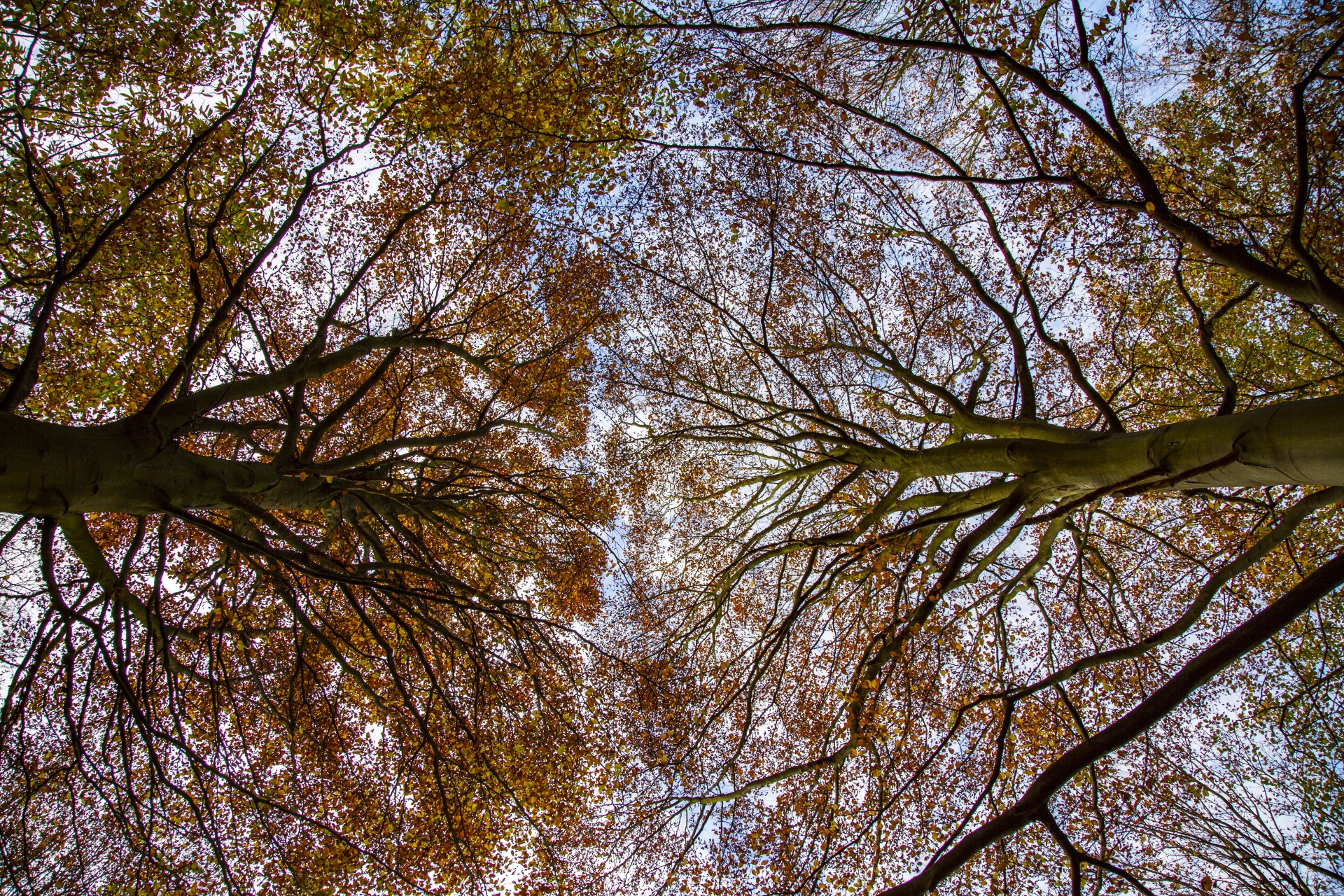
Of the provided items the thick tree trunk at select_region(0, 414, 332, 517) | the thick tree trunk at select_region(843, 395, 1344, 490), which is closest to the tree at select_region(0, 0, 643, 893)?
the thick tree trunk at select_region(0, 414, 332, 517)

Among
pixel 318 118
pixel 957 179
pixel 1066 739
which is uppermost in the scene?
pixel 318 118

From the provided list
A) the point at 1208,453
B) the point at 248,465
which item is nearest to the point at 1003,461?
the point at 1208,453

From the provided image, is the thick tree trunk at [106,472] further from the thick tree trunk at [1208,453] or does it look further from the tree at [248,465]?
the thick tree trunk at [1208,453]

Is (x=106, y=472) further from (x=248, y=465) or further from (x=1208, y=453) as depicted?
(x=1208, y=453)

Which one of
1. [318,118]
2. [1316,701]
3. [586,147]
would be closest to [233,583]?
[318,118]

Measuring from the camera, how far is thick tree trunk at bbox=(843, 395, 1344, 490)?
303 centimetres

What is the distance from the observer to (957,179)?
4.76 meters

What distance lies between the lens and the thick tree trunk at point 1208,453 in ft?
9.93

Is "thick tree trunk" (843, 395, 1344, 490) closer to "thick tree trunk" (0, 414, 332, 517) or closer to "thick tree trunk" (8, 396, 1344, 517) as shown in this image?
"thick tree trunk" (8, 396, 1344, 517)

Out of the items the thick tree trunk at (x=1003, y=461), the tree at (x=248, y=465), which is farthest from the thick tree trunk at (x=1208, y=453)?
the tree at (x=248, y=465)

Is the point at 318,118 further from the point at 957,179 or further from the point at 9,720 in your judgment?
the point at 957,179

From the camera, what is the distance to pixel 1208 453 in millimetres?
3559

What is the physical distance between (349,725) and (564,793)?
3.68m

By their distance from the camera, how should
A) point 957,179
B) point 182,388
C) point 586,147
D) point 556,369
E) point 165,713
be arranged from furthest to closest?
point 556,369
point 165,713
point 586,147
point 957,179
point 182,388
